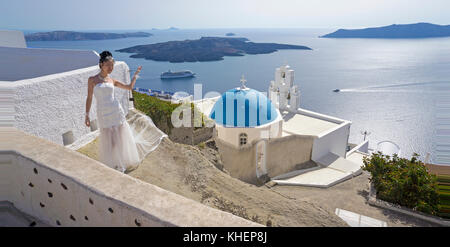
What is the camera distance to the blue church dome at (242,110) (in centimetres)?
1555

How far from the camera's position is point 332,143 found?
1916 cm

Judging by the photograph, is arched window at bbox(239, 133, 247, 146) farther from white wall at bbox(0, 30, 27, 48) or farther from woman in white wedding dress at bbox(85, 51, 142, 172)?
white wall at bbox(0, 30, 27, 48)

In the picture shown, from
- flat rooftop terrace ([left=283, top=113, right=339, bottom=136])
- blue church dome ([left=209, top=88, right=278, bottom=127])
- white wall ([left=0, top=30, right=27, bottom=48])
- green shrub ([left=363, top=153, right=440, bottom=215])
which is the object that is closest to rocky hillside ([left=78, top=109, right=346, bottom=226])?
green shrub ([left=363, top=153, right=440, bottom=215])

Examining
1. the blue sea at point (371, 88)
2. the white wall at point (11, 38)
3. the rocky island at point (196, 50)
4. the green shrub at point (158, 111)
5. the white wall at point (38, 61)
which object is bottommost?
the blue sea at point (371, 88)

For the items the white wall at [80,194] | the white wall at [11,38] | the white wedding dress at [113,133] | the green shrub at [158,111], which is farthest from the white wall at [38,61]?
the white wall at [80,194]

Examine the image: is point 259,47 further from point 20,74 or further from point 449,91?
point 20,74

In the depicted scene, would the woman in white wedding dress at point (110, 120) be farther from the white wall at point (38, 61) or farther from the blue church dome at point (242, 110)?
the blue church dome at point (242, 110)

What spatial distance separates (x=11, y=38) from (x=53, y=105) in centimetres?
992

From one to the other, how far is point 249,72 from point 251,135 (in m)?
70.4

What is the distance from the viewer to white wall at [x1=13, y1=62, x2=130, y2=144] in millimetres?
5180

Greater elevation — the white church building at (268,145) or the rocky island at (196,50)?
the rocky island at (196,50)

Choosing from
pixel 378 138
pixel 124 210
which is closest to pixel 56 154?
pixel 124 210

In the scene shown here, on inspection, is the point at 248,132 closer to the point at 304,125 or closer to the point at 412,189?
the point at 304,125

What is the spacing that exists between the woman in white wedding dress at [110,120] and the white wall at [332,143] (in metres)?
14.4
